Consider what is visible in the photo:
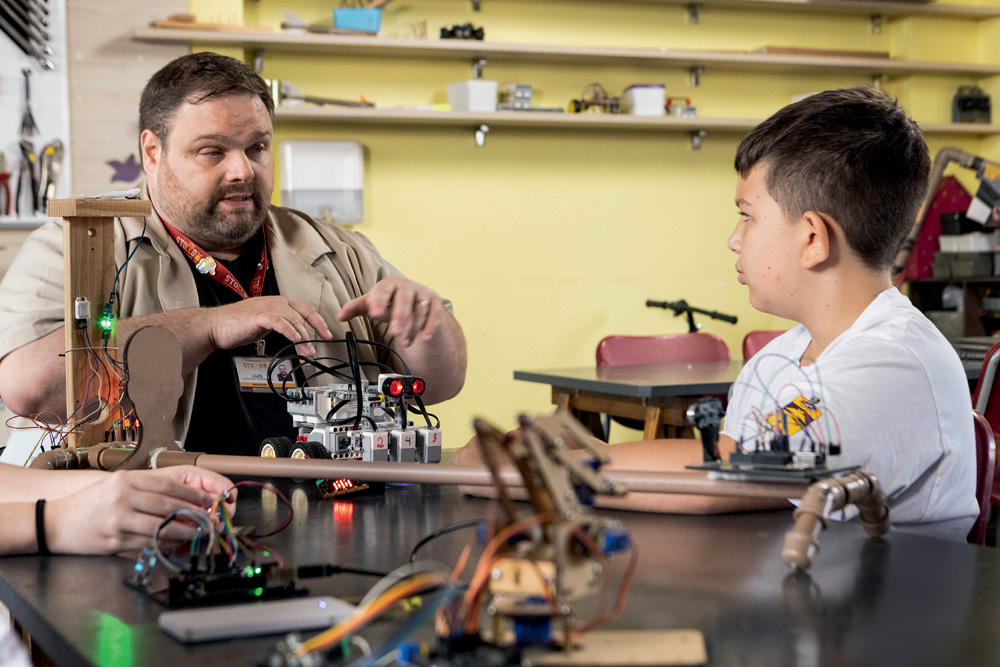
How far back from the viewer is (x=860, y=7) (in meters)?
5.06

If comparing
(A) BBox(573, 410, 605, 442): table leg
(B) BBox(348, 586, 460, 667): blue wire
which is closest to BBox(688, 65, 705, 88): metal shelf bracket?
(A) BBox(573, 410, 605, 442): table leg

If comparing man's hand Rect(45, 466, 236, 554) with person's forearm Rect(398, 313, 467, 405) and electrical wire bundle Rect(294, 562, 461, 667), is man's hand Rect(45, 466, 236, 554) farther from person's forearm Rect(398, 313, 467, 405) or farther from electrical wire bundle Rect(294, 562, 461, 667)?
person's forearm Rect(398, 313, 467, 405)

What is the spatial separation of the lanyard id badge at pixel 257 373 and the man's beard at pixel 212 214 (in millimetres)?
353

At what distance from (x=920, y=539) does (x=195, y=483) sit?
782 millimetres

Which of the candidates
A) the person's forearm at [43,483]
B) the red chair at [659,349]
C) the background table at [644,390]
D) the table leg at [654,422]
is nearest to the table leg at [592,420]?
the background table at [644,390]

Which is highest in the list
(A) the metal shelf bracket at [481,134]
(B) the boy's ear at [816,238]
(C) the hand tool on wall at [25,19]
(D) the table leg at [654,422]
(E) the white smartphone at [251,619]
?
(C) the hand tool on wall at [25,19]

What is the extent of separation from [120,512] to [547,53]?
3837 mm

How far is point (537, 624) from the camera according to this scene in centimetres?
61

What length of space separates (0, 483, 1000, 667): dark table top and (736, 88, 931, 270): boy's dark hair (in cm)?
46

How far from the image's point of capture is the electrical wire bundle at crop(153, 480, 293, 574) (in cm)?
90

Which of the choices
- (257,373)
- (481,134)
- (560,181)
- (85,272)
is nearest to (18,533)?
(85,272)

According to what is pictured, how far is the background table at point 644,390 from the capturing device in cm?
311

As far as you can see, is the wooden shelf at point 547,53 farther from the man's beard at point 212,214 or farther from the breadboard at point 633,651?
the breadboard at point 633,651

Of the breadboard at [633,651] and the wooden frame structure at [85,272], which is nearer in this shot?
the breadboard at [633,651]
